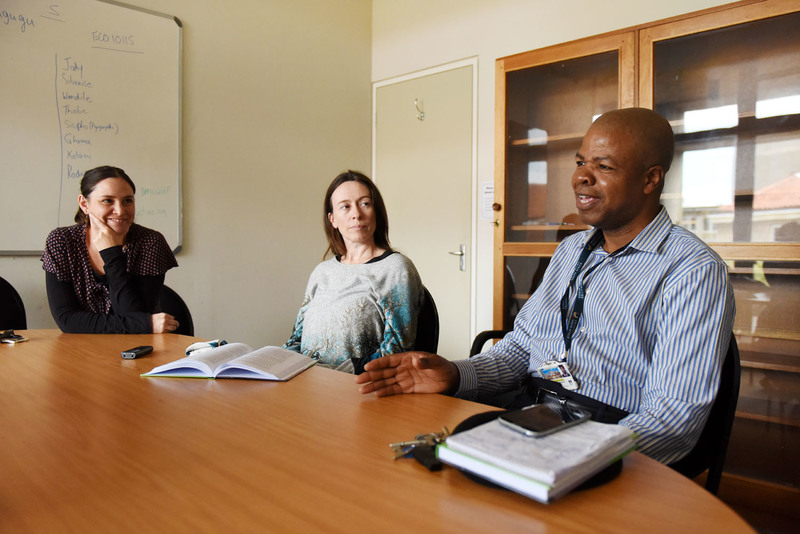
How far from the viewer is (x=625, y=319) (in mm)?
1255

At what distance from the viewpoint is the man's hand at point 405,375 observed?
3.62 feet

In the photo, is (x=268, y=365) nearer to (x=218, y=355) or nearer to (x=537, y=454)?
(x=218, y=355)

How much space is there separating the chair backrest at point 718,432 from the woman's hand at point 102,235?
199 centimetres

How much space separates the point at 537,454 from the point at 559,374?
726 millimetres

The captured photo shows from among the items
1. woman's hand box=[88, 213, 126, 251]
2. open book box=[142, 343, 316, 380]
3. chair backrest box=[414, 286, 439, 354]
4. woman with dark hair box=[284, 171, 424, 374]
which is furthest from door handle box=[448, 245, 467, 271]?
open book box=[142, 343, 316, 380]

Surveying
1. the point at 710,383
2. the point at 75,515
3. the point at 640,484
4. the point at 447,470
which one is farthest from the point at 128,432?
the point at 710,383

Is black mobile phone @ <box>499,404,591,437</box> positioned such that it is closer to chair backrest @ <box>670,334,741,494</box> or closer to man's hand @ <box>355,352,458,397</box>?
man's hand @ <box>355,352,458,397</box>

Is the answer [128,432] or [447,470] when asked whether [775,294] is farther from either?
[128,432]

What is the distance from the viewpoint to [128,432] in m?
0.89

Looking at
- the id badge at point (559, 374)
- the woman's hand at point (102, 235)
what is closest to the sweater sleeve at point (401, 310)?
the id badge at point (559, 374)

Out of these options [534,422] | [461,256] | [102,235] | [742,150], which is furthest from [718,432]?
[461,256]

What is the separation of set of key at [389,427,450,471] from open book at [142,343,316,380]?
51 centimetres

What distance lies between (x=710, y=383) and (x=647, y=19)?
8.30 ft

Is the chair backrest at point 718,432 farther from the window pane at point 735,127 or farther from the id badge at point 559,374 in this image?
the window pane at point 735,127
